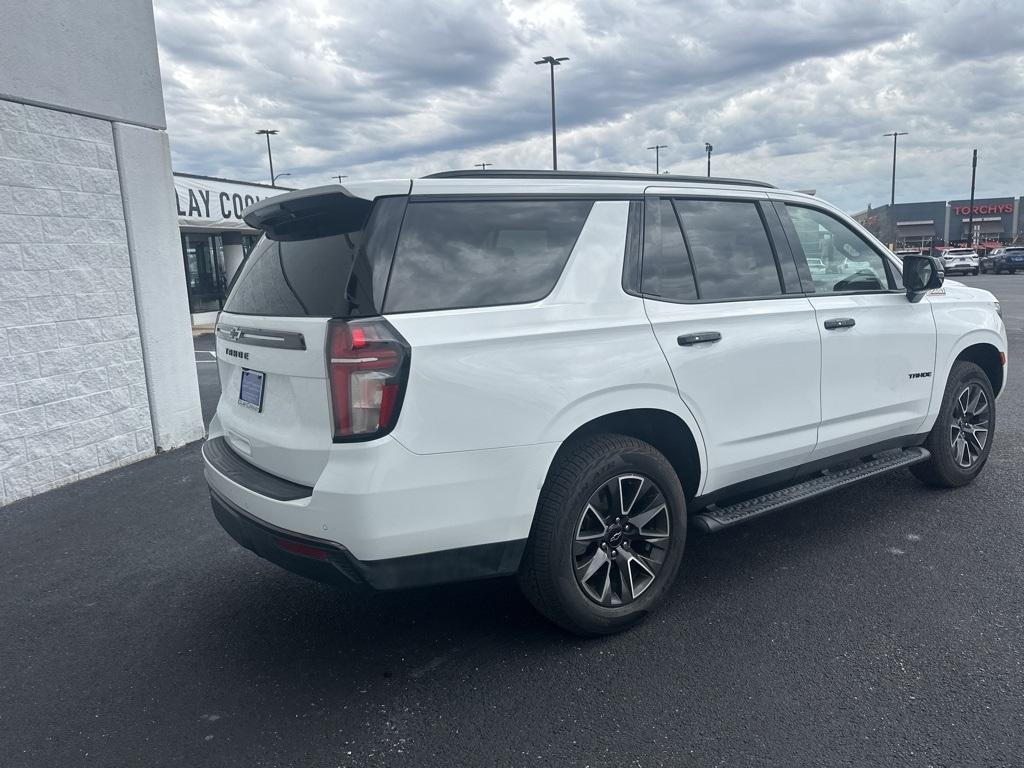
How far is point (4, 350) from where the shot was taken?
5.24 m

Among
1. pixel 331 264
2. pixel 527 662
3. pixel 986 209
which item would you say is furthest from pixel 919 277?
pixel 986 209

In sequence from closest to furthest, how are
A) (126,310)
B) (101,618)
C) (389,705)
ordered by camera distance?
(389,705) < (101,618) < (126,310)

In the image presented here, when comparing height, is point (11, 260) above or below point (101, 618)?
above

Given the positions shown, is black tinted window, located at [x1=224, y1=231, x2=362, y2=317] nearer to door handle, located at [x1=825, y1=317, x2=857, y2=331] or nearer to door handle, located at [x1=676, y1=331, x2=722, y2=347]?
door handle, located at [x1=676, y1=331, x2=722, y2=347]

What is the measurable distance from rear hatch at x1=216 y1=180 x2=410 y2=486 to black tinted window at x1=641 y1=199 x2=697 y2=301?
3.83ft

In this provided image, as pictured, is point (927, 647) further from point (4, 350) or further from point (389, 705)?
point (4, 350)

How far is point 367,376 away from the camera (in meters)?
2.60

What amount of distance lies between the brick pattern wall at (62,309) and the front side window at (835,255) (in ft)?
16.7

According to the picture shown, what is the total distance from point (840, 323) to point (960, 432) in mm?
1605

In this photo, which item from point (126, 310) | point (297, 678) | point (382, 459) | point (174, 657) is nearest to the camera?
point (382, 459)

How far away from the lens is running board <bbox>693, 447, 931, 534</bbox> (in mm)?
3574

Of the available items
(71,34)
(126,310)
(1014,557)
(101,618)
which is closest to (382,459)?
(101,618)

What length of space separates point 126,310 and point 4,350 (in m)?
1.08

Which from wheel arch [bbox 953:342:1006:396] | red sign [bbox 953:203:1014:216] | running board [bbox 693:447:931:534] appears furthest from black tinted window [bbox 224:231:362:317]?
red sign [bbox 953:203:1014:216]
